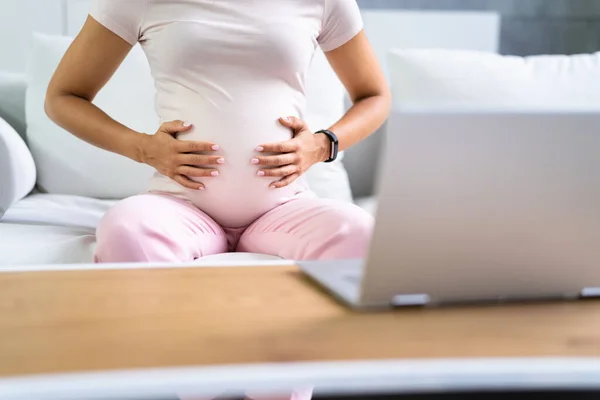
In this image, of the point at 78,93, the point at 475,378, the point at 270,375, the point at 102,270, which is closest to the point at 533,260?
the point at 475,378

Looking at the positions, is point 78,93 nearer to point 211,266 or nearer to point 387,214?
point 211,266

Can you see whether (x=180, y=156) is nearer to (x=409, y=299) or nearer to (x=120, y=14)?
(x=120, y=14)

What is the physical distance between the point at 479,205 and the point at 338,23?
0.96 meters

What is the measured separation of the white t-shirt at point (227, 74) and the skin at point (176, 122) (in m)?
0.03

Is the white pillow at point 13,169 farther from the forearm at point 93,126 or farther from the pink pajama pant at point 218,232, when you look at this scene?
the pink pajama pant at point 218,232

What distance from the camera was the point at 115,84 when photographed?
204 centimetres

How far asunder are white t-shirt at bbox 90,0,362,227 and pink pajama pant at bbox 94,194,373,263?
5 cm

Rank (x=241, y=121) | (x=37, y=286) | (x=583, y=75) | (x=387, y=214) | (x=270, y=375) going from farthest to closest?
(x=583, y=75) < (x=241, y=121) < (x=37, y=286) < (x=387, y=214) < (x=270, y=375)

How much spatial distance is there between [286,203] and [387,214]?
75 cm

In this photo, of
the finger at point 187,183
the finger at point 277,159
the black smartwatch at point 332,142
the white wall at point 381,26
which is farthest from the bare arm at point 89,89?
the white wall at point 381,26

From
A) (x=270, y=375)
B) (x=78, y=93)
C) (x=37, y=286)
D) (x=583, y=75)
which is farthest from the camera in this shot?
(x=583, y=75)

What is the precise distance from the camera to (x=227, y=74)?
1441mm

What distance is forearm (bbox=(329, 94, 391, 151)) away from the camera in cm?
156

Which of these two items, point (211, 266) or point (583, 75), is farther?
point (583, 75)
